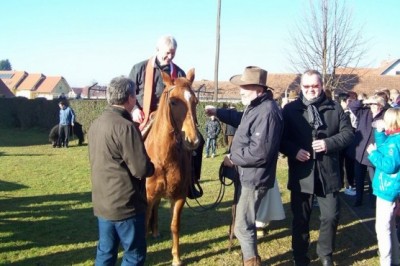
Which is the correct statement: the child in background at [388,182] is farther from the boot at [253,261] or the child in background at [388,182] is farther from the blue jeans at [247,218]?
the boot at [253,261]

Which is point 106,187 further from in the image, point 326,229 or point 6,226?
point 6,226

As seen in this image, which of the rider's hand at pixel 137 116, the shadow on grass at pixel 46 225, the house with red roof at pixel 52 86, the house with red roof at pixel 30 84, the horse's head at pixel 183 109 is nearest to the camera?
the horse's head at pixel 183 109

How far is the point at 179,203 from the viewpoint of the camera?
207 inches

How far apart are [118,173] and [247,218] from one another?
61.8 inches

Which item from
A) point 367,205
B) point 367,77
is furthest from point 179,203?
point 367,77

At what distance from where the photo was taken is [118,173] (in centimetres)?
332

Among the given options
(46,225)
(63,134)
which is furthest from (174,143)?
(63,134)

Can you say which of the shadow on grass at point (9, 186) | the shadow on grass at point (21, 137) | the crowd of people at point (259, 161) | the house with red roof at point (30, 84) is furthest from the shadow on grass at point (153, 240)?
the house with red roof at point (30, 84)

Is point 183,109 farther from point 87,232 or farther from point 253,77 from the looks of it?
point 87,232

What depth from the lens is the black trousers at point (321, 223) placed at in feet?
15.0

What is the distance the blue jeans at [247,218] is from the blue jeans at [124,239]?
1.13m

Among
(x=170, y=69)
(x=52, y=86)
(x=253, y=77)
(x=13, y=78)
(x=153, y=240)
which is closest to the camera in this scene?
(x=253, y=77)

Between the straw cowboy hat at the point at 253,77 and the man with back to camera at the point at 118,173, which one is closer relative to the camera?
the man with back to camera at the point at 118,173

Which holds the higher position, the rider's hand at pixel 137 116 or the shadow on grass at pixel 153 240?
the rider's hand at pixel 137 116
